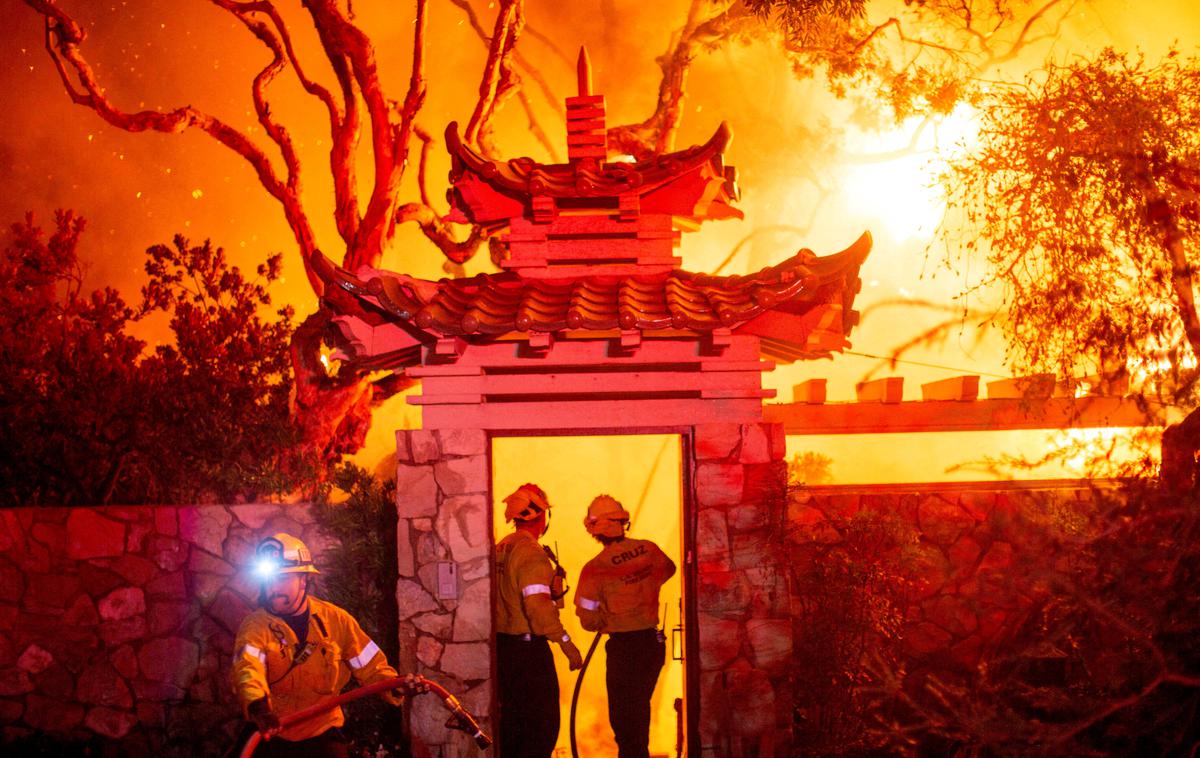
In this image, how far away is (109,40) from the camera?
53.2 ft

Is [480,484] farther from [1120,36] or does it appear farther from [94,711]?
[1120,36]

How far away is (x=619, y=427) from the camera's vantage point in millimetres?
8305

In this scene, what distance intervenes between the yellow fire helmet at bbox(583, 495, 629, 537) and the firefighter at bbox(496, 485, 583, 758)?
16.8 inches

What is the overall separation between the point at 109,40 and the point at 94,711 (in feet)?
36.5

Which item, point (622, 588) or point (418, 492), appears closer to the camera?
point (418, 492)

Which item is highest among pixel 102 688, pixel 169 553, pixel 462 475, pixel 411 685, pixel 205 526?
pixel 462 475

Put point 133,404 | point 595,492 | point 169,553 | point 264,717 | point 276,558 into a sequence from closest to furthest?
1. point 264,717
2. point 276,558
3. point 169,553
4. point 133,404
5. point 595,492

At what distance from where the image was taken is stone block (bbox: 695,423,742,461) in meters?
8.20

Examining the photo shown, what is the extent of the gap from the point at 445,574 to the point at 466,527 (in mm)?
401

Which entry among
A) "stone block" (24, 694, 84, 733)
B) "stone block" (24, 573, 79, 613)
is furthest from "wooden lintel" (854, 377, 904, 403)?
"stone block" (24, 694, 84, 733)

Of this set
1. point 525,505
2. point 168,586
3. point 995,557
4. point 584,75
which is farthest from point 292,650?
point 995,557

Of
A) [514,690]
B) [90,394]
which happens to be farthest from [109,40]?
[514,690]

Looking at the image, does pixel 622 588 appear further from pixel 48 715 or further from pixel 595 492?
pixel 595 492

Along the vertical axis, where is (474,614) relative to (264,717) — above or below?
above
